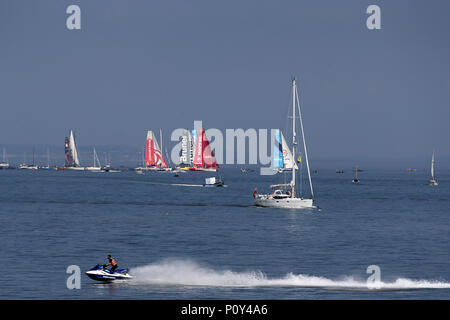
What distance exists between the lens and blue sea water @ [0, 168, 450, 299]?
198ft

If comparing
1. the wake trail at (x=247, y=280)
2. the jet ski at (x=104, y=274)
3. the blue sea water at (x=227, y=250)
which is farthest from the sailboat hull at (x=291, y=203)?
the jet ski at (x=104, y=274)

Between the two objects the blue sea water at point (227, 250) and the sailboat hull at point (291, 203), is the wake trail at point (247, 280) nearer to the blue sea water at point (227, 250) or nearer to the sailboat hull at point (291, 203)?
the blue sea water at point (227, 250)

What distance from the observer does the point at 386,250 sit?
8831 cm

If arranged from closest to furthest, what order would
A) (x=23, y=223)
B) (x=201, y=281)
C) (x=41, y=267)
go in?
(x=201, y=281) < (x=41, y=267) < (x=23, y=223)

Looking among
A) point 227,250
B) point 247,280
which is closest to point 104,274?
point 247,280

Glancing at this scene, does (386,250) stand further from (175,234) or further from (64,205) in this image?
(64,205)

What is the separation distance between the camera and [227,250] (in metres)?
86.3

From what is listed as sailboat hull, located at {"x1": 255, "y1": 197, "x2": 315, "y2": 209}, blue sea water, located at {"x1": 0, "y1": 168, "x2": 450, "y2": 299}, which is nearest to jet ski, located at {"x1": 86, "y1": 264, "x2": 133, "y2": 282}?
blue sea water, located at {"x1": 0, "y1": 168, "x2": 450, "y2": 299}

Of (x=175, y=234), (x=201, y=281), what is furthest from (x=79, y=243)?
(x=201, y=281)

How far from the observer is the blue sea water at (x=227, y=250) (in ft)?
198

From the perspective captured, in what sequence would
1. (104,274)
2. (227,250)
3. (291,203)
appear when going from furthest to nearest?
(291,203)
(227,250)
(104,274)

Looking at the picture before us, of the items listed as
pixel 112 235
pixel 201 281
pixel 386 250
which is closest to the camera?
pixel 201 281

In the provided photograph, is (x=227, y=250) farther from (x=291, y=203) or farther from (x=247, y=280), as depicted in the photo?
(x=291, y=203)
